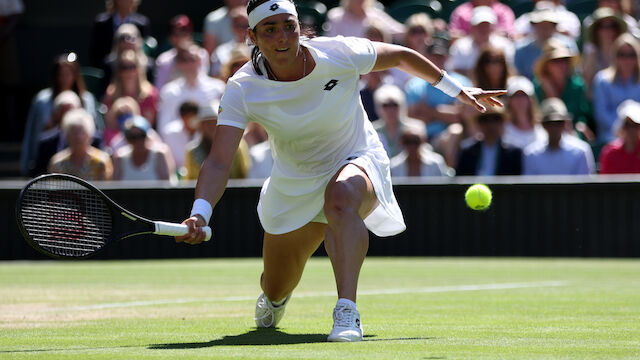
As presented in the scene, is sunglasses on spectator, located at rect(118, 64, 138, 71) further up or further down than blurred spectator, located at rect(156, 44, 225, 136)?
further up

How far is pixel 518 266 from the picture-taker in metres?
11.1

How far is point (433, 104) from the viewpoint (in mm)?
13289

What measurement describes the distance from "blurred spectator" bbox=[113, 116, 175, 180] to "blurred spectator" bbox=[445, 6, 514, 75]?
3442 mm

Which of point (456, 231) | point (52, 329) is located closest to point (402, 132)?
point (456, 231)

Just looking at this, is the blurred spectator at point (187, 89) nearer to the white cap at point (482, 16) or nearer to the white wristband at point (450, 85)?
the white cap at point (482, 16)

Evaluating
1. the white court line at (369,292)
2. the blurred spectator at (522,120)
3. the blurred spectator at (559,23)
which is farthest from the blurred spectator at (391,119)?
the white court line at (369,292)

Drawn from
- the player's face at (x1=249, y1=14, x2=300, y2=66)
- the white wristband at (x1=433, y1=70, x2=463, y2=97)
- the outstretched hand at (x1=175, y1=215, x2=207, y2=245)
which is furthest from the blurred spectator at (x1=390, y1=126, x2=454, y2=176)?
the outstretched hand at (x1=175, y1=215, x2=207, y2=245)

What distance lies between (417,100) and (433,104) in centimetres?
20

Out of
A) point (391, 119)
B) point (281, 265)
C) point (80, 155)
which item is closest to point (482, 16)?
point (391, 119)

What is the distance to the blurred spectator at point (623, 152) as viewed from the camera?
11.6m

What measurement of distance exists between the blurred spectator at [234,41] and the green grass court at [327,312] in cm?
327

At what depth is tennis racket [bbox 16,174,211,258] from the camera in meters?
5.24

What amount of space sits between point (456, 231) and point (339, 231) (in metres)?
6.67

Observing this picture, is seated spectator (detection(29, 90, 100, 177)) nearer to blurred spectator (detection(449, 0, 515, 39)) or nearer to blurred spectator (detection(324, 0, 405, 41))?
blurred spectator (detection(324, 0, 405, 41))
